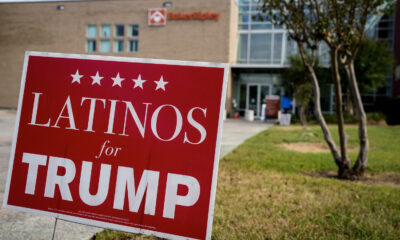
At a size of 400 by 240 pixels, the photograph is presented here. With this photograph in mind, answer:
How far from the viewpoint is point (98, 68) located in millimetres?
2027

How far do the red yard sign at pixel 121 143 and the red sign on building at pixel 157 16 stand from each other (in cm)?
2639

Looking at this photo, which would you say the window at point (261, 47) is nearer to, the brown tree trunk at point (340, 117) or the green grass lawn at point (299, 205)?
the green grass lawn at point (299, 205)

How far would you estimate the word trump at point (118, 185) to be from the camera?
1836mm

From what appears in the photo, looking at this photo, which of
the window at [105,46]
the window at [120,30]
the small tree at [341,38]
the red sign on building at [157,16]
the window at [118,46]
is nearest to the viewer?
the small tree at [341,38]

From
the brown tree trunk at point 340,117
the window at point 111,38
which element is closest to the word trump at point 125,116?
the brown tree trunk at point 340,117

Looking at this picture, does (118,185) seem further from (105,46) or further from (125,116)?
(105,46)

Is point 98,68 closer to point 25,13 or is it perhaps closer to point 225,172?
point 225,172

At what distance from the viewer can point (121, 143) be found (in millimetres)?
1956

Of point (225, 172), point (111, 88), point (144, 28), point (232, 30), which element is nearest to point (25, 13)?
point (144, 28)

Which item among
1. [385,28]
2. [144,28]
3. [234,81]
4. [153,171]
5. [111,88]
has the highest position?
[385,28]

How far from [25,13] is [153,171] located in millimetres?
33038

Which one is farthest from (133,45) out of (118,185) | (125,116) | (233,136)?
(118,185)

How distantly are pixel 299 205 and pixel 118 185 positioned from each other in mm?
2138

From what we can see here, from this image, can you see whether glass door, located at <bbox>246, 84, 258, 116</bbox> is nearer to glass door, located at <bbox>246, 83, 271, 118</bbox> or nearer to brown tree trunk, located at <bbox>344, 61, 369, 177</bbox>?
glass door, located at <bbox>246, 83, 271, 118</bbox>
